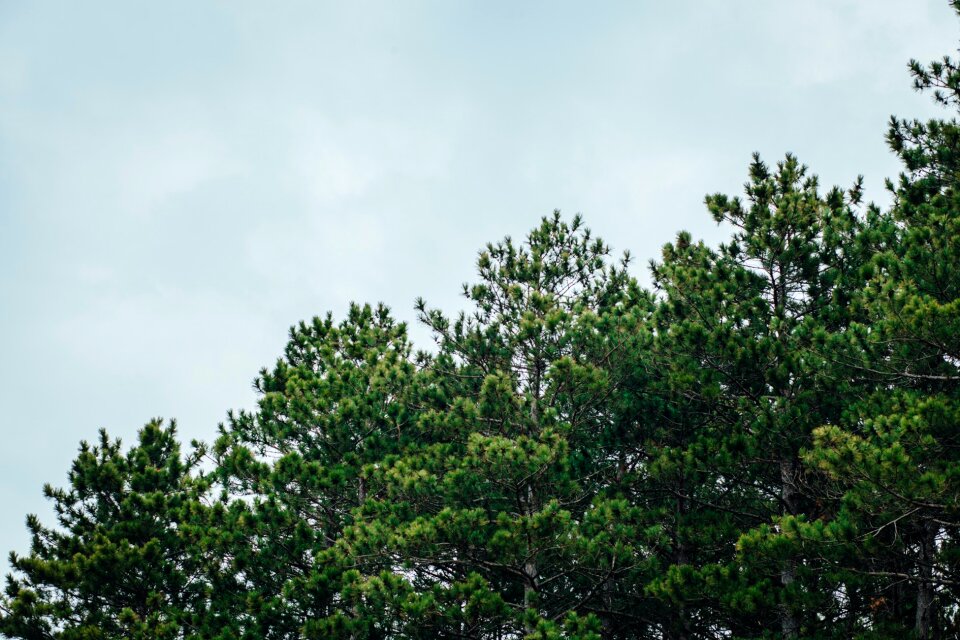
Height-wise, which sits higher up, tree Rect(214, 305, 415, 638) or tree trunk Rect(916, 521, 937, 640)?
tree Rect(214, 305, 415, 638)

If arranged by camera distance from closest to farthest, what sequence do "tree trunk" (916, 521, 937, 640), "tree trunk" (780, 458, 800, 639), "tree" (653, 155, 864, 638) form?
1. "tree trunk" (916, 521, 937, 640)
2. "tree trunk" (780, 458, 800, 639)
3. "tree" (653, 155, 864, 638)

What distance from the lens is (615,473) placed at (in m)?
13.6

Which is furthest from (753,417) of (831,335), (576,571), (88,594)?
(88,594)

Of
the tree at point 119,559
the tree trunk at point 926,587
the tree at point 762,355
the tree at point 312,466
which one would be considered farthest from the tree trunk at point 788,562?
the tree at point 119,559

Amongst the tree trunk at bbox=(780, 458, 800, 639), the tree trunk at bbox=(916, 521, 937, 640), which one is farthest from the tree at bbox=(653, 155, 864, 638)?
the tree trunk at bbox=(916, 521, 937, 640)

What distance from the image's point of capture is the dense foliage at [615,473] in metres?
9.36

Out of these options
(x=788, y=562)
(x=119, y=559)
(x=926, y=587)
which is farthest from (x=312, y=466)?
(x=926, y=587)

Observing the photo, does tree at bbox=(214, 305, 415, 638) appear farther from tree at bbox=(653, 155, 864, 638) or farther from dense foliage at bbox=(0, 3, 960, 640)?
tree at bbox=(653, 155, 864, 638)

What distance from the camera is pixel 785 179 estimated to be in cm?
1327

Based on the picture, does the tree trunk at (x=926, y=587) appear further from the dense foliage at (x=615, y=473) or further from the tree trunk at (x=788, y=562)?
the tree trunk at (x=788, y=562)

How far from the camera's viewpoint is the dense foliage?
9.36m

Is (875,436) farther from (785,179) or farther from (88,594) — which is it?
(88,594)

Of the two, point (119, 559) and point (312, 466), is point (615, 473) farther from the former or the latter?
point (119, 559)

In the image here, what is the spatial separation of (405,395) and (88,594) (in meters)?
6.55
